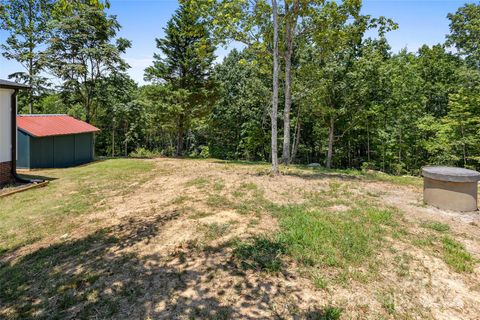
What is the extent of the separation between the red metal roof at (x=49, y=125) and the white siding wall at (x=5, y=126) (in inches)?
151

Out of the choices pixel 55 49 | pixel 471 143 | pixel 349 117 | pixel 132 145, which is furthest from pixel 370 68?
pixel 132 145

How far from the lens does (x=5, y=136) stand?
11141 millimetres

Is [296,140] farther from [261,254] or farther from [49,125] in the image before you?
[261,254]

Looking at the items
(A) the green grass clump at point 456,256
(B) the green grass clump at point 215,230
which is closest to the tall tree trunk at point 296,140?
(B) the green grass clump at point 215,230

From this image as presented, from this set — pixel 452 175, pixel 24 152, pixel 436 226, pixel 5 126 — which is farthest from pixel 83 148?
pixel 452 175

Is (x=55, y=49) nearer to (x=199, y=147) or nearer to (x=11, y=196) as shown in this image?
(x=11, y=196)

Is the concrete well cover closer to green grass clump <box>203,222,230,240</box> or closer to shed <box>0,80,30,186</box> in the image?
green grass clump <box>203,222,230,240</box>

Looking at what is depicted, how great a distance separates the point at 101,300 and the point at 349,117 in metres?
22.9

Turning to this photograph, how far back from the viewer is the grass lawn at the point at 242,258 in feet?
Answer: 12.2

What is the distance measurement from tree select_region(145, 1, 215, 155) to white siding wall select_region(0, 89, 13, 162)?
10.2 metres

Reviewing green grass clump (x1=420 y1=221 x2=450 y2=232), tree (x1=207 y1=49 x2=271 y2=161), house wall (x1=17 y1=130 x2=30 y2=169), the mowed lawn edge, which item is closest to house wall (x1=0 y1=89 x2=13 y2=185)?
the mowed lawn edge

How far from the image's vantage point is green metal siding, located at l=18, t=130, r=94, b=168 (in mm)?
15180

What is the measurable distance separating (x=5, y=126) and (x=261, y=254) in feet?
38.8

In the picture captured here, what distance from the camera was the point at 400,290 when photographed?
157 inches
